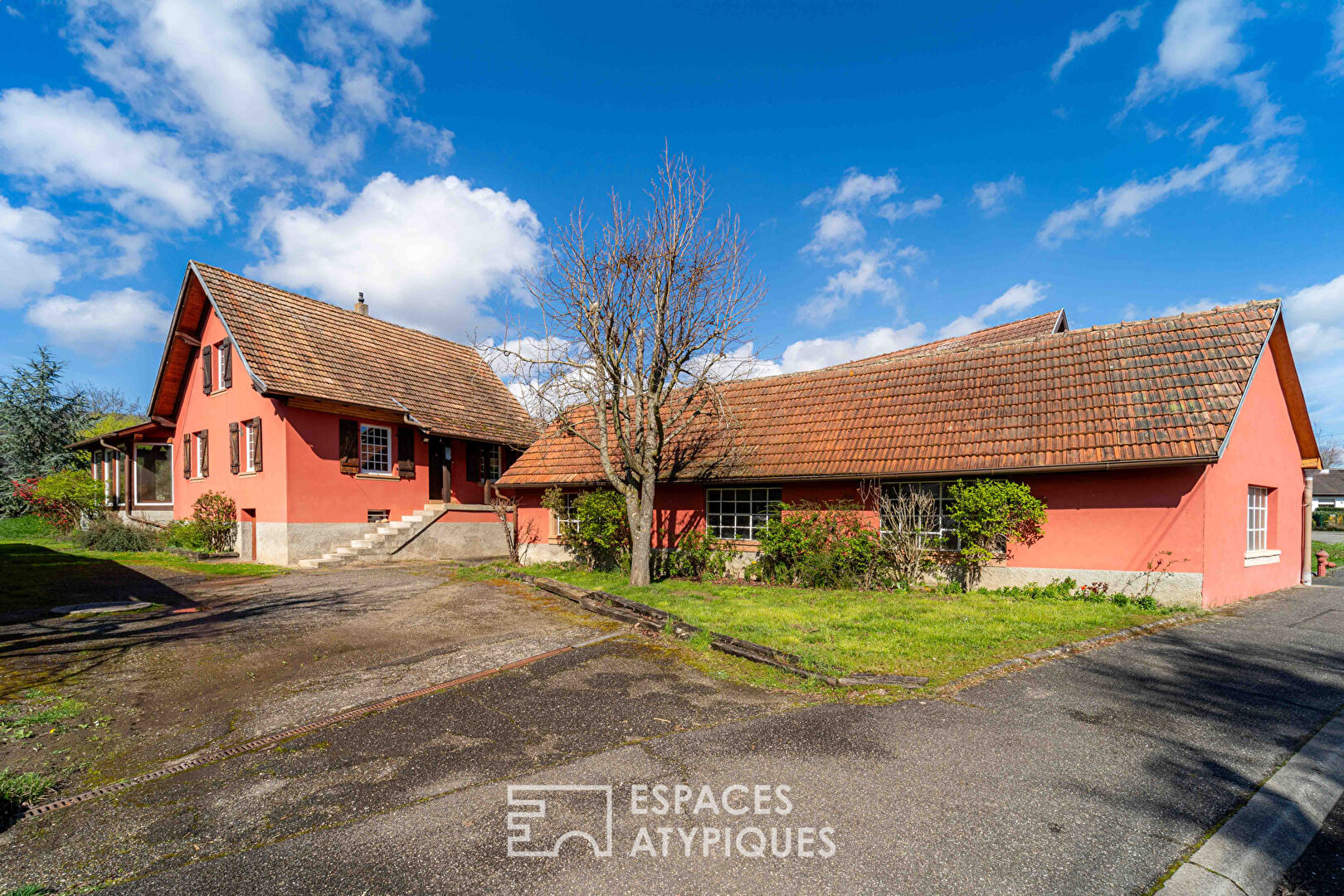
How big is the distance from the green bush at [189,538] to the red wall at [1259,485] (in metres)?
23.8

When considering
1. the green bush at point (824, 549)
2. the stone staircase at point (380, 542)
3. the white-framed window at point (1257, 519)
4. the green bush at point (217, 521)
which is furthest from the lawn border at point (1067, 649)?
the green bush at point (217, 521)

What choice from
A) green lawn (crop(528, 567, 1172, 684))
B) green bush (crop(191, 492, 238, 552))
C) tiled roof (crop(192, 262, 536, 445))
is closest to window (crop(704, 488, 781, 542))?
green lawn (crop(528, 567, 1172, 684))

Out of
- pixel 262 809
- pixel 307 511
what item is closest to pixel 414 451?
pixel 307 511

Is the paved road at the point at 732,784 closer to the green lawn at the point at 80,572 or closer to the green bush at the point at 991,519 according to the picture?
the green bush at the point at 991,519

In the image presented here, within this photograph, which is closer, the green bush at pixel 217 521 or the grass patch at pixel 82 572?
the grass patch at pixel 82 572

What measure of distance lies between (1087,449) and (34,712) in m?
14.0

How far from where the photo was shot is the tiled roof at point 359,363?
58.6 ft

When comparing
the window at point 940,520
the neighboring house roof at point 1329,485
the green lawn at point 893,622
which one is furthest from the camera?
the neighboring house roof at point 1329,485

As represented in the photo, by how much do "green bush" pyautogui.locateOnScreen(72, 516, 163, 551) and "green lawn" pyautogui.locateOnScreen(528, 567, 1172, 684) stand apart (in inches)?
670

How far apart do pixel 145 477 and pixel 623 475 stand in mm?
21850

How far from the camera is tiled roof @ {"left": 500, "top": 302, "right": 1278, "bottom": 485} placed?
10.6 m

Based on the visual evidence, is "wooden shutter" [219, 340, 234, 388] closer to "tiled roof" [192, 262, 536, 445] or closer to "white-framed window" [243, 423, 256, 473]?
"tiled roof" [192, 262, 536, 445]

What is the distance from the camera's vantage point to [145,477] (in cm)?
2466

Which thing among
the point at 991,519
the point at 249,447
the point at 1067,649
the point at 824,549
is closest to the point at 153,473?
the point at 249,447
